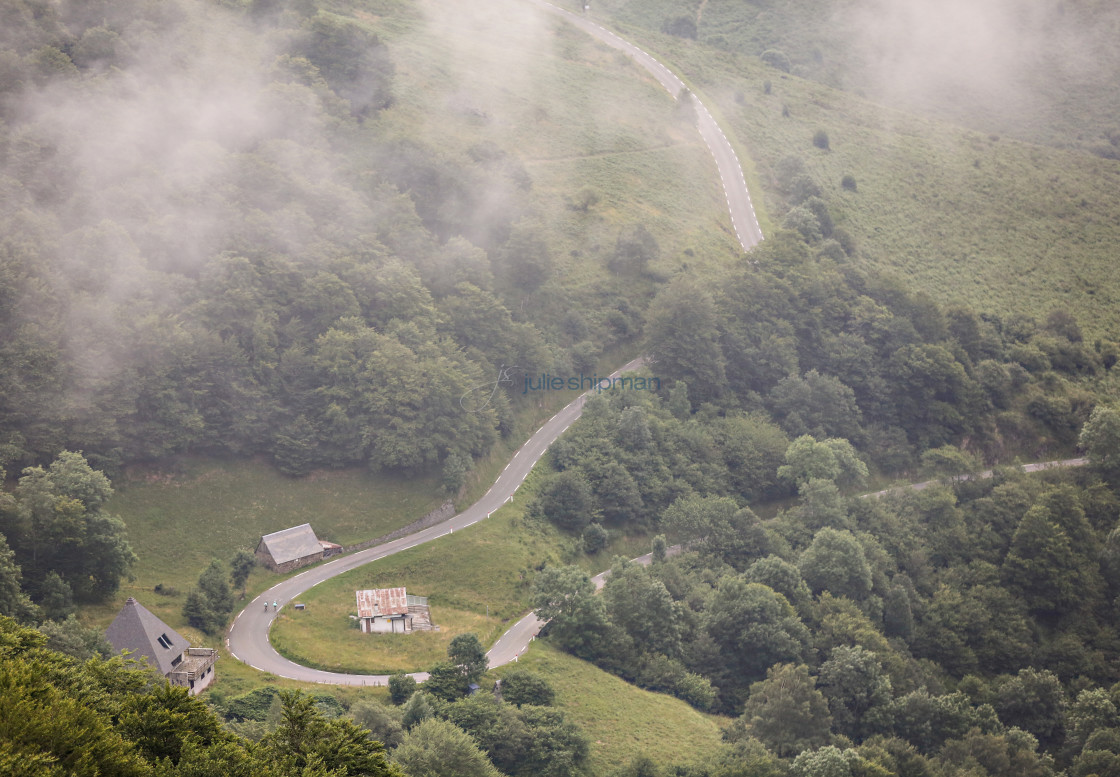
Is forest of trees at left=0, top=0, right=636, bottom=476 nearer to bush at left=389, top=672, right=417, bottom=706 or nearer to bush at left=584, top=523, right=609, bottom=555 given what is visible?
bush at left=584, top=523, right=609, bottom=555

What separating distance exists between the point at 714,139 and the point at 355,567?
3679 inches

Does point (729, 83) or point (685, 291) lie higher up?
point (729, 83)

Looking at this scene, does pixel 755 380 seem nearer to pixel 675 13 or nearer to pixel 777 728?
pixel 777 728

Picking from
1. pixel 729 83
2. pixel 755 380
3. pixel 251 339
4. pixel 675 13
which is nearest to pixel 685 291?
pixel 755 380

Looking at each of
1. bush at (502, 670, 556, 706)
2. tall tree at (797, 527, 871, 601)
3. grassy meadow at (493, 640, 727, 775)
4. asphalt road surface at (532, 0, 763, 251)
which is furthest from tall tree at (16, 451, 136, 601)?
asphalt road surface at (532, 0, 763, 251)

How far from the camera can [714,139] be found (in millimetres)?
142750

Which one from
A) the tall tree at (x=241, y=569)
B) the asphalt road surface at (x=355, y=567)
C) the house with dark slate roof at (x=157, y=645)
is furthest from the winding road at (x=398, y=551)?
the house with dark slate roof at (x=157, y=645)

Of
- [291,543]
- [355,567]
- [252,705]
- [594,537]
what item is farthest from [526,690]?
[594,537]

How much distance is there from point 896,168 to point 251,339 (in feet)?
343

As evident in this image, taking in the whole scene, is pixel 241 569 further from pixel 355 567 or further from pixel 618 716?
pixel 618 716

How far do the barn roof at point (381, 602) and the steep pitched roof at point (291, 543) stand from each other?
626 centimetres

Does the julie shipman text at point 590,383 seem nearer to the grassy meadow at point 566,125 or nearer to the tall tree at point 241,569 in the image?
the grassy meadow at point 566,125

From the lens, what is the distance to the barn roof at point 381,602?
225 feet

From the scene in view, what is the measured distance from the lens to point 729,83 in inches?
6220
